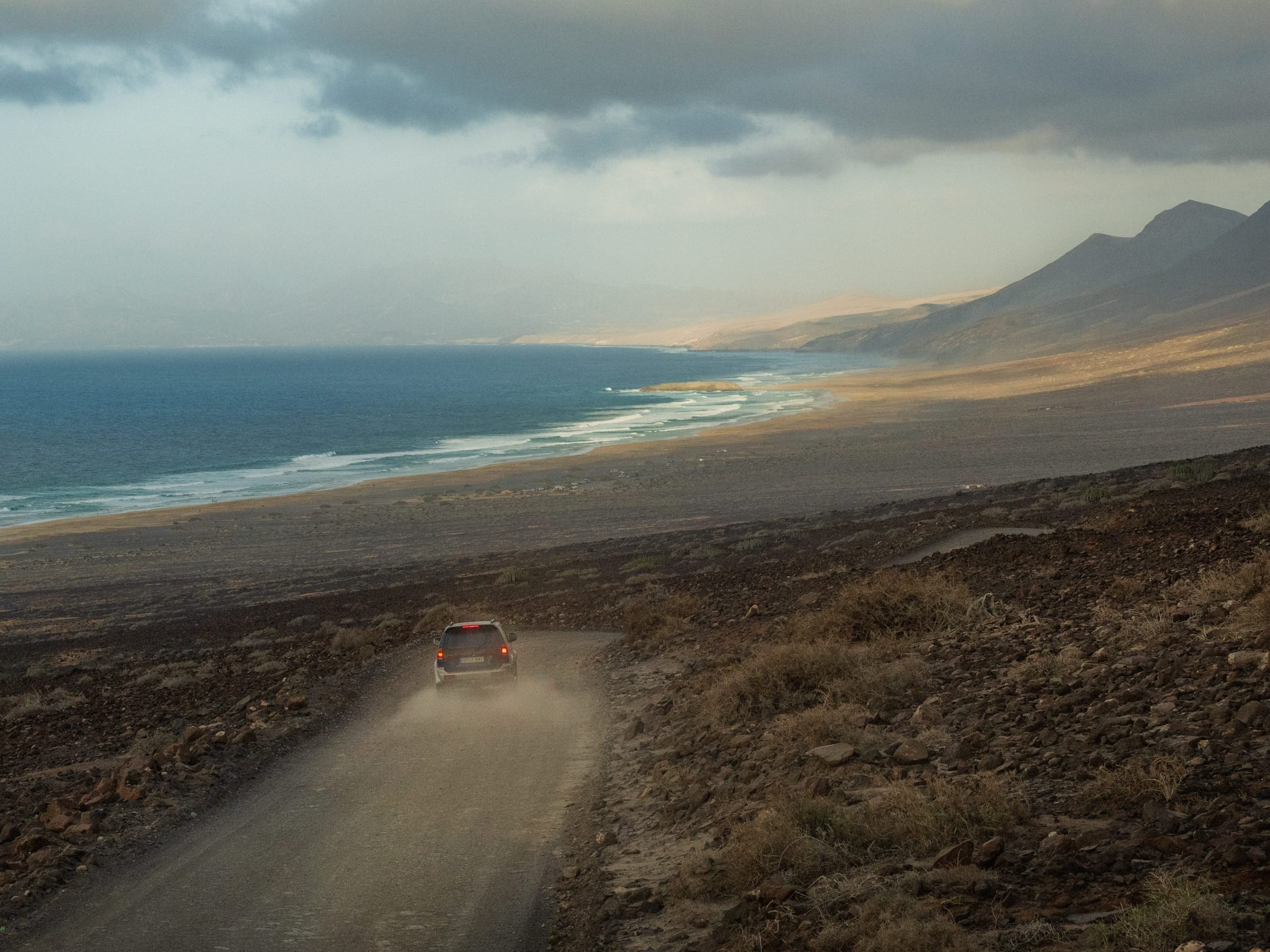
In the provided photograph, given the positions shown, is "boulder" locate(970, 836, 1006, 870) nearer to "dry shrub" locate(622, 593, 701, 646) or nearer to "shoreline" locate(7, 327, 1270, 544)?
"dry shrub" locate(622, 593, 701, 646)

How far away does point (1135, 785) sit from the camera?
7398 millimetres

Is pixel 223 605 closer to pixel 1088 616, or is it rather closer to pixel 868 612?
pixel 868 612

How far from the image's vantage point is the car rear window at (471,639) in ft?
54.2

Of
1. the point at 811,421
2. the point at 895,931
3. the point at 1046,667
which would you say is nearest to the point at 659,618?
the point at 1046,667

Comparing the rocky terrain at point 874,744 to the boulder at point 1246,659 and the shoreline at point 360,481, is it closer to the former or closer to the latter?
the boulder at point 1246,659

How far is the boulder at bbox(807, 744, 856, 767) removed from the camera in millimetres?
9883

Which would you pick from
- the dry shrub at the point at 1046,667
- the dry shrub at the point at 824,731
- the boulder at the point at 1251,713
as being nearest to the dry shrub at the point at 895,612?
the dry shrub at the point at 1046,667

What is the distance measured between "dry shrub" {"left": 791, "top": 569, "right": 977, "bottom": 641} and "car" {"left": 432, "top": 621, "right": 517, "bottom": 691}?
4.67 metres

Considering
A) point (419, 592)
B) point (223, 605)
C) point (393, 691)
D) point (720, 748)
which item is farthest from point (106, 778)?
point (223, 605)

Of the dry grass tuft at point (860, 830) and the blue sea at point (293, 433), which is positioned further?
the blue sea at point (293, 433)

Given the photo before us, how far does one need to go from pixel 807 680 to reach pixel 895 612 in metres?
2.78

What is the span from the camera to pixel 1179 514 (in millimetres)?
17438

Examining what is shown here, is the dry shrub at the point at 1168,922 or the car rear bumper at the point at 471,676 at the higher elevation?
the dry shrub at the point at 1168,922

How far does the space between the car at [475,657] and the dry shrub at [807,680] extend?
13.2 ft
